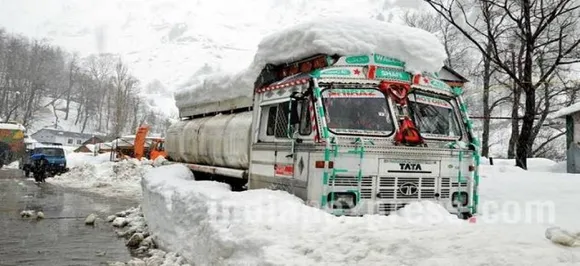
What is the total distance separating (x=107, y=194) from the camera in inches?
782

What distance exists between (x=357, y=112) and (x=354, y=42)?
1171mm

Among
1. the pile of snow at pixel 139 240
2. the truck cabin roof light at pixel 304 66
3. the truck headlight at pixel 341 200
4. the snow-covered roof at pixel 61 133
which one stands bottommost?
the pile of snow at pixel 139 240

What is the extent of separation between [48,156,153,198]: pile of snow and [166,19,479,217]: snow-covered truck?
13516 millimetres

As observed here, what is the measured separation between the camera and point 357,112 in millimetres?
7605

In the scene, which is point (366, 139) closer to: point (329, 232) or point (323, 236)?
point (329, 232)

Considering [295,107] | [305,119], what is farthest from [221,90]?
[305,119]

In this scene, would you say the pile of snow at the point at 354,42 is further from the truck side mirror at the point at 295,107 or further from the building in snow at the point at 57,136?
the building in snow at the point at 57,136

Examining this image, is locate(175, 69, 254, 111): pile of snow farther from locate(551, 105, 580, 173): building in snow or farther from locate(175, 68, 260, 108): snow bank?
locate(551, 105, 580, 173): building in snow

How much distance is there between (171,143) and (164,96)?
172 metres

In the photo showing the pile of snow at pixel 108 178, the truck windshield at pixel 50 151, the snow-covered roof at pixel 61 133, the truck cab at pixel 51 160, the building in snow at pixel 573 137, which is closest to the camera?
the building in snow at pixel 573 137

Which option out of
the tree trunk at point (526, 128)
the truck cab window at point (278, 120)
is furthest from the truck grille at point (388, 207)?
the tree trunk at point (526, 128)

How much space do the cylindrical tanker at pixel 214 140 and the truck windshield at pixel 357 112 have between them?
2.44 metres

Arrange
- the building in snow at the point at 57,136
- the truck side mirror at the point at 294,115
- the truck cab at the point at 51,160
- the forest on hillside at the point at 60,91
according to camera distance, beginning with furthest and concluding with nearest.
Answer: the building in snow at the point at 57,136 → the forest on hillside at the point at 60,91 → the truck cab at the point at 51,160 → the truck side mirror at the point at 294,115

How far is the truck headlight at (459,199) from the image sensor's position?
801cm
